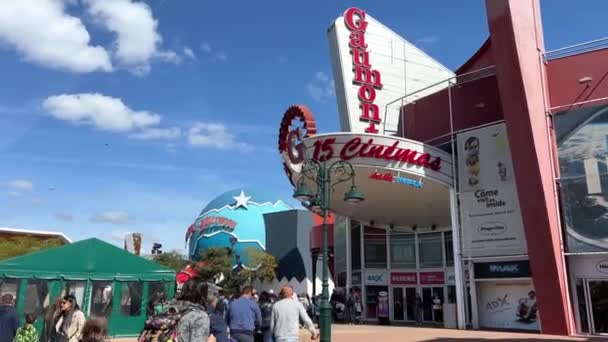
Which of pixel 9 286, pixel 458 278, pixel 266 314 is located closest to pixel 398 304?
pixel 458 278

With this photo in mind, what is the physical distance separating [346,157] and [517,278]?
8129mm

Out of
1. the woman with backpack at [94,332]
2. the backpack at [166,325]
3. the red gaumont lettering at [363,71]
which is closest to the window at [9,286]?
the backpack at [166,325]

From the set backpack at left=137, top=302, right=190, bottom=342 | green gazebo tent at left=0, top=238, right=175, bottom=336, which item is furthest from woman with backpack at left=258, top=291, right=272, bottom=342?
green gazebo tent at left=0, top=238, right=175, bottom=336

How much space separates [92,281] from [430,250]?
16783mm

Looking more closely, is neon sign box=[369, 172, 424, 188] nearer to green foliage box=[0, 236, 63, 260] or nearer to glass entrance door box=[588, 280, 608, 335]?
glass entrance door box=[588, 280, 608, 335]

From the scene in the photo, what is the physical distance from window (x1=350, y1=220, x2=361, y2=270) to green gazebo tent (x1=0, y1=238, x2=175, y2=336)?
11.7 m

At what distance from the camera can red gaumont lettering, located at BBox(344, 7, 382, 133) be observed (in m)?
27.2

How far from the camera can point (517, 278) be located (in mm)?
20500

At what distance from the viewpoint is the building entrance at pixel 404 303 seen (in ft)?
91.0

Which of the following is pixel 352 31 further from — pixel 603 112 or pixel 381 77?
pixel 603 112

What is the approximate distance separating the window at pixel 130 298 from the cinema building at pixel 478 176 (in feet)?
27.6

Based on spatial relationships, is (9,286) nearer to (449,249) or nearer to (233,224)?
(449,249)

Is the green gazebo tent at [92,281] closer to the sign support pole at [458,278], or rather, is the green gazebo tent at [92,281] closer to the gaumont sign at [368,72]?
the sign support pole at [458,278]

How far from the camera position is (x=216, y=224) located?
5600cm
